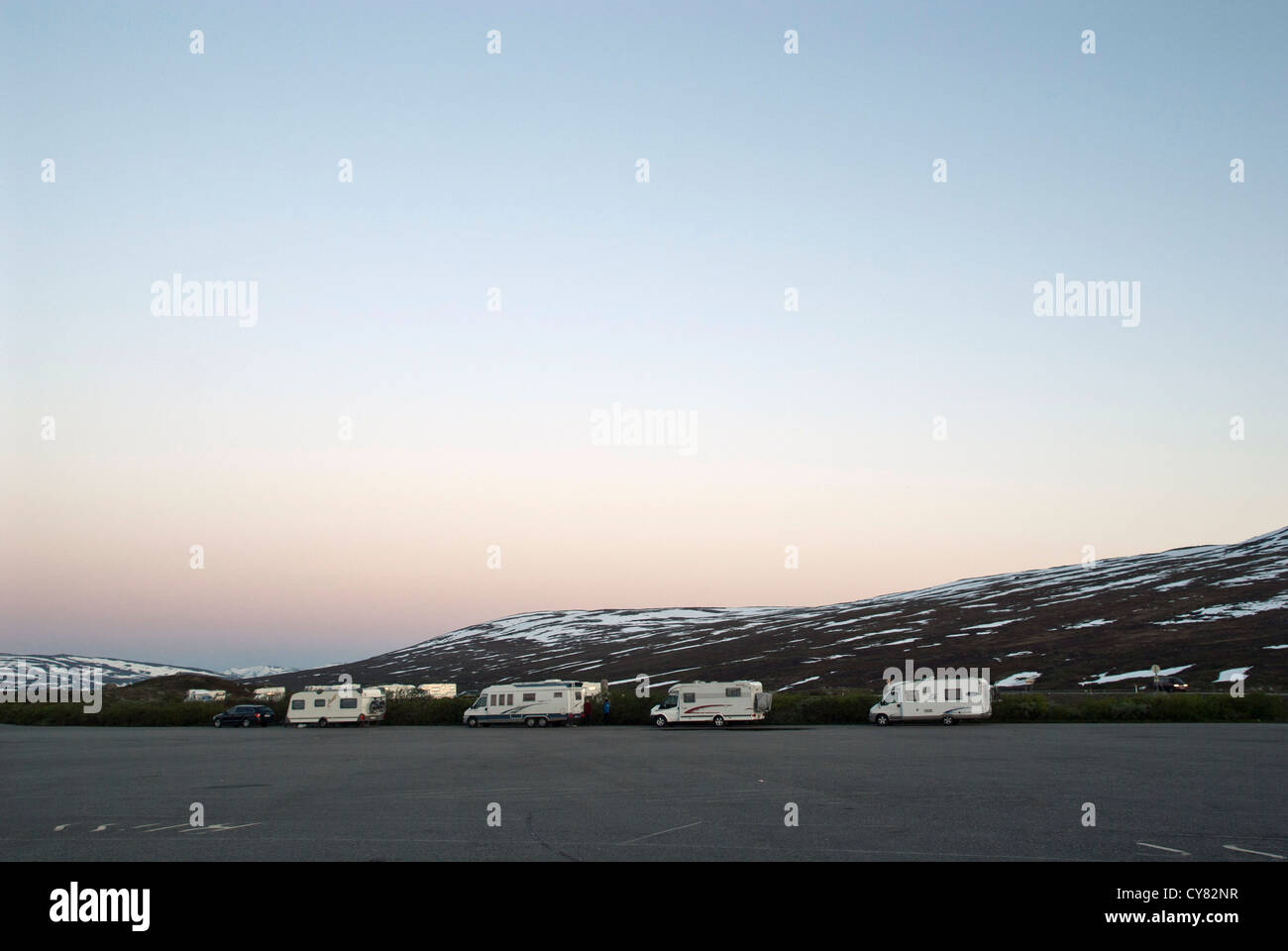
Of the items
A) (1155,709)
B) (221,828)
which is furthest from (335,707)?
(221,828)

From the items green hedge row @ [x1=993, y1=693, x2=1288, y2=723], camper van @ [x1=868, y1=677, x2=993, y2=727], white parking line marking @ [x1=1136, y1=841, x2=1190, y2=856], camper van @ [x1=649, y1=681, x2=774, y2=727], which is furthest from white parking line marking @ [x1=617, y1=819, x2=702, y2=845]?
green hedge row @ [x1=993, y1=693, x2=1288, y2=723]

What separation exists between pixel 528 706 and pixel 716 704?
39.1 ft

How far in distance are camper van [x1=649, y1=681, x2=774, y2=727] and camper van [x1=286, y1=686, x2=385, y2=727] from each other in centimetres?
1969

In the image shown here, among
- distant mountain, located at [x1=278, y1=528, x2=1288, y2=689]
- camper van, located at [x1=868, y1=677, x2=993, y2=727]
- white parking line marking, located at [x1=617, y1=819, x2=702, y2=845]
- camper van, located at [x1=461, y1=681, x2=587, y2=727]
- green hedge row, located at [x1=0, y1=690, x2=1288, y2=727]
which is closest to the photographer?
white parking line marking, located at [x1=617, y1=819, x2=702, y2=845]

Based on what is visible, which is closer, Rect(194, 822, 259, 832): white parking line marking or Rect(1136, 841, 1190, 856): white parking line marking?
Rect(1136, 841, 1190, 856): white parking line marking

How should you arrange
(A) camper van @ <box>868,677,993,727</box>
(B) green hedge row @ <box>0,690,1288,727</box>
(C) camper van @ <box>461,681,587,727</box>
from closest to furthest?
(B) green hedge row @ <box>0,690,1288,727</box> < (A) camper van @ <box>868,677,993,727</box> < (C) camper van @ <box>461,681,587,727</box>

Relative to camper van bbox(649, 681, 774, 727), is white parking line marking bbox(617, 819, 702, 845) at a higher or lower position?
higher

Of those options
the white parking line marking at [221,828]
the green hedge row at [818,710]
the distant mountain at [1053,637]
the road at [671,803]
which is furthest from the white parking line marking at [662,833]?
the distant mountain at [1053,637]

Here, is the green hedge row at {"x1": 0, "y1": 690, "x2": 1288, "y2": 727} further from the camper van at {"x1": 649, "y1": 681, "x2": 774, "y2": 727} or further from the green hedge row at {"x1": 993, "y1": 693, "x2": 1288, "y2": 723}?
the camper van at {"x1": 649, "y1": 681, "x2": 774, "y2": 727}

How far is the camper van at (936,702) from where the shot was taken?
54312mm

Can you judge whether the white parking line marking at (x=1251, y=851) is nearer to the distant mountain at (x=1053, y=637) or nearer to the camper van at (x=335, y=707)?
the camper van at (x=335, y=707)

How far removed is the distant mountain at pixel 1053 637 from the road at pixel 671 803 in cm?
7463

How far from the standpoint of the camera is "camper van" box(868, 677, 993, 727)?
5431cm
